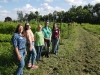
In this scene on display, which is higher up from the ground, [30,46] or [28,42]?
[28,42]

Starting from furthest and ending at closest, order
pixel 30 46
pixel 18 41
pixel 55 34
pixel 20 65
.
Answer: pixel 55 34 < pixel 30 46 < pixel 20 65 < pixel 18 41

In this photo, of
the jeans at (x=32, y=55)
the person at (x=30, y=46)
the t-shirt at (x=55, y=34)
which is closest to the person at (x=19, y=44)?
the person at (x=30, y=46)

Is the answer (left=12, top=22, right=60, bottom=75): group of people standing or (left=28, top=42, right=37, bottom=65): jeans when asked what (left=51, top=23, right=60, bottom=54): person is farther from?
(left=28, top=42, right=37, bottom=65): jeans

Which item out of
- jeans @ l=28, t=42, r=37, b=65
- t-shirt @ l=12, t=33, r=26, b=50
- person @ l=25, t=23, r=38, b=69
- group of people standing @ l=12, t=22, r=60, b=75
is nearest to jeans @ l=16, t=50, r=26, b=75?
group of people standing @ l=12, t=22, r=60, b=75

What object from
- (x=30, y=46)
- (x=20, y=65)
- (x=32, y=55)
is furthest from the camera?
(x=32, y=55)

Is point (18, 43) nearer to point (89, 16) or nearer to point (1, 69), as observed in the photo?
point (1, 69)

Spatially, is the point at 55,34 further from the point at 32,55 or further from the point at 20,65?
the point at 20,65

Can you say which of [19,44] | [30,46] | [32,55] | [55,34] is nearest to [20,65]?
[19,44]

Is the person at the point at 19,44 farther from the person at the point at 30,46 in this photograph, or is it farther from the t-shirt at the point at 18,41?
the person at the point at 30,46

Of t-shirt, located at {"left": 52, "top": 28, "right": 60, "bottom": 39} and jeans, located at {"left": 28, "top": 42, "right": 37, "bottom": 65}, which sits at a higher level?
t-shirt, located at {"left": 52, "top": 28, "right": 60, "bottom": 39}

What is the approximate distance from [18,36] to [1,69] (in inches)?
78.7

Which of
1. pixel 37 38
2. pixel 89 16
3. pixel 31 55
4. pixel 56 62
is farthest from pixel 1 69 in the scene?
pixel 89 16

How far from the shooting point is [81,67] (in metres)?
7.93

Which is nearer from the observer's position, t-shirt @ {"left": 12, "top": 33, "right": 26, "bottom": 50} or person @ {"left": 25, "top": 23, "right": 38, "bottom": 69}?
t-shirt @ {"left": 12, "top": 33, "right": 26, "bottom": 50}
